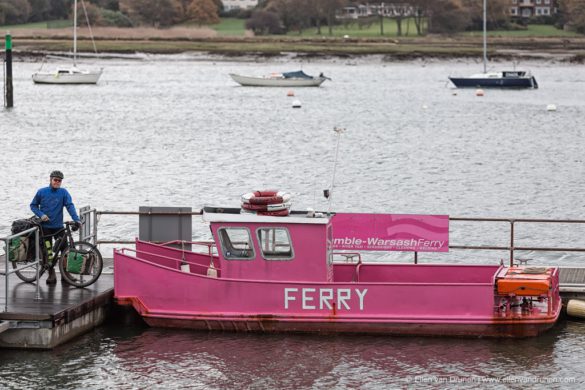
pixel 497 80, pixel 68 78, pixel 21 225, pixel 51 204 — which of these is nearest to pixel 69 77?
pixel 68 78

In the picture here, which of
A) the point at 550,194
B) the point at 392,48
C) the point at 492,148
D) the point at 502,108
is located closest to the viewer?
the point at 550,194

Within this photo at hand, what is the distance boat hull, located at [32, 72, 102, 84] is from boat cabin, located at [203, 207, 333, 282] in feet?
329

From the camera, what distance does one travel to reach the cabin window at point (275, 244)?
21.9 meters

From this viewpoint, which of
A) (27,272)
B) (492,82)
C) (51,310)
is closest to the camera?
(51,310)

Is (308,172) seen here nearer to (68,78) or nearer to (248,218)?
(248,218)

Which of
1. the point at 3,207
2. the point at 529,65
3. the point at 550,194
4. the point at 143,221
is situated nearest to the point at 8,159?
the point at 3,207

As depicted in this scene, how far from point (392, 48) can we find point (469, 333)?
161 meters

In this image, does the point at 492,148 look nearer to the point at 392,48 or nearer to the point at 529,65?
the point at 529,65

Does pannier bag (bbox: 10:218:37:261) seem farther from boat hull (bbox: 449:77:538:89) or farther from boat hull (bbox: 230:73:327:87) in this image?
boat hull (bbox: 449:77:538:89)

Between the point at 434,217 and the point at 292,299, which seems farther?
the point at 434,217

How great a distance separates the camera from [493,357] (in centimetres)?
2138

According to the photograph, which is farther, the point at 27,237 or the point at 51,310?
the point at 27,237

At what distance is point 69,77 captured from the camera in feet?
395

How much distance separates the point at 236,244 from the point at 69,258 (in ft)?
9.93
